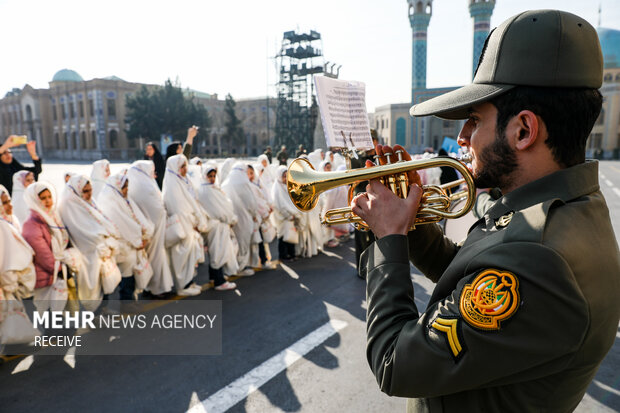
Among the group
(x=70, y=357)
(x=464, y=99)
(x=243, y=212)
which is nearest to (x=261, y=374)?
(x=70, y=357)

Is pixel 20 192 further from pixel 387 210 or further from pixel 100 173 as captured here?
pixel 387 210

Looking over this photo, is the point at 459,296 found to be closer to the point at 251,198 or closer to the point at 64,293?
the point at 64,293

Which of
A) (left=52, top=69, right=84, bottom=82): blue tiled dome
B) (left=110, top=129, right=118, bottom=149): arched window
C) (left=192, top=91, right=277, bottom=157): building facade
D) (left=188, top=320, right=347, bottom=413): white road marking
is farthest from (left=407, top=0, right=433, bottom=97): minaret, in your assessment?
(left=52, top=69, right=84, bottom=82): blue tiled dome

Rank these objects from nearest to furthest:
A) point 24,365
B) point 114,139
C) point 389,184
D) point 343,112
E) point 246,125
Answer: point 389,184, point 343,112, point 24,365, point 114,139, point 246,125

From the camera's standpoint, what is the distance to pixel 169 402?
127 inches

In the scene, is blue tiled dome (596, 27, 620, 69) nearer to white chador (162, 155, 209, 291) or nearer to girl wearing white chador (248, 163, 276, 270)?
girl wearing white chador (248, 163, 276, 270)

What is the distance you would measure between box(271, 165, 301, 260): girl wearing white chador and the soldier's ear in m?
6.16

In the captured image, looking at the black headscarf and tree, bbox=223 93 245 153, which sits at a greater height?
tree, bbox=223 93 245 153

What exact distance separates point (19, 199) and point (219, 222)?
3.04 meters

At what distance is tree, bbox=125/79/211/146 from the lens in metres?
43.7

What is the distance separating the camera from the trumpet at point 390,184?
140 cm

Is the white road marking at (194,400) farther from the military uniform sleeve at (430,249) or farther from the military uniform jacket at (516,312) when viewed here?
the military uniform jacket at (516,312)

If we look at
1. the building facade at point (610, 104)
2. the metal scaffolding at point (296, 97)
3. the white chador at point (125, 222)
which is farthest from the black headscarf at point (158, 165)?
the building facade at point (610, 104)

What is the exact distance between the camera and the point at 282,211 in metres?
7.32
